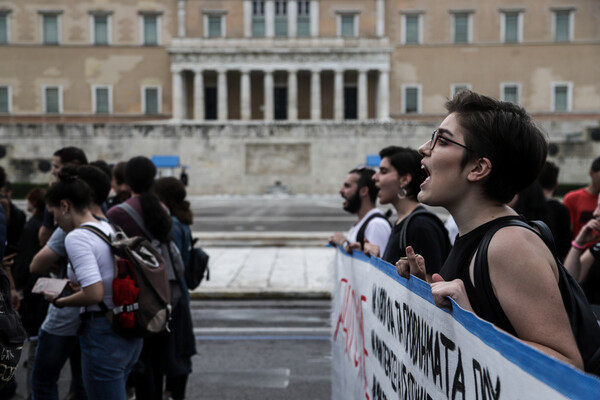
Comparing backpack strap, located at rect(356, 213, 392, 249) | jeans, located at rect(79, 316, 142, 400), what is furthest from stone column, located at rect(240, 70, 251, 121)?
jeans, located at rect(79, 316, 142, 400)

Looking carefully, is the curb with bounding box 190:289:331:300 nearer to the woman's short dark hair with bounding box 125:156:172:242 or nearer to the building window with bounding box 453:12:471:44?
the woman's short dark hair with bounding box 125:156:172:242

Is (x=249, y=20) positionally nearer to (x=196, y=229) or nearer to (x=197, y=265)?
(x=196, y=229)

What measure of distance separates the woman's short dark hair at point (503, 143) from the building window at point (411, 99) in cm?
5716

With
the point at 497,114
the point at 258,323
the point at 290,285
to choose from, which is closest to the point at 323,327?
the point at 258,323

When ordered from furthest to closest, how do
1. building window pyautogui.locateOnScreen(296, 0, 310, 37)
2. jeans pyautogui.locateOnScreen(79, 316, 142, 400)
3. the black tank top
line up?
building window pyautogui.locateOnScreen(296, 0, 310, 37) < jeans pyautogui.locateOnScreen(79, 316, 142, 400) < the black tank top

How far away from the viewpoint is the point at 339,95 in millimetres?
56875

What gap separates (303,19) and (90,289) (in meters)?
57.4

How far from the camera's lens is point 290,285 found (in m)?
11.0

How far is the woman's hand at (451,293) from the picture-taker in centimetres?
205

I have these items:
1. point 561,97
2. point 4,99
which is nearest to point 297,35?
point 561,97

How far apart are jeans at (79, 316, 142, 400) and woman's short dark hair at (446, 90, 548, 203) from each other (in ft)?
8.10

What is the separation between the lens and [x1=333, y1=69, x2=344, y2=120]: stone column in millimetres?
56438

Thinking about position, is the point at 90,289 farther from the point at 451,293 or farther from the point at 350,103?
the point at 350,103

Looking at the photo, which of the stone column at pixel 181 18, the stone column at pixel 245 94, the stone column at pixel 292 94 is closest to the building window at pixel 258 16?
the stone column at pixel 245 94
